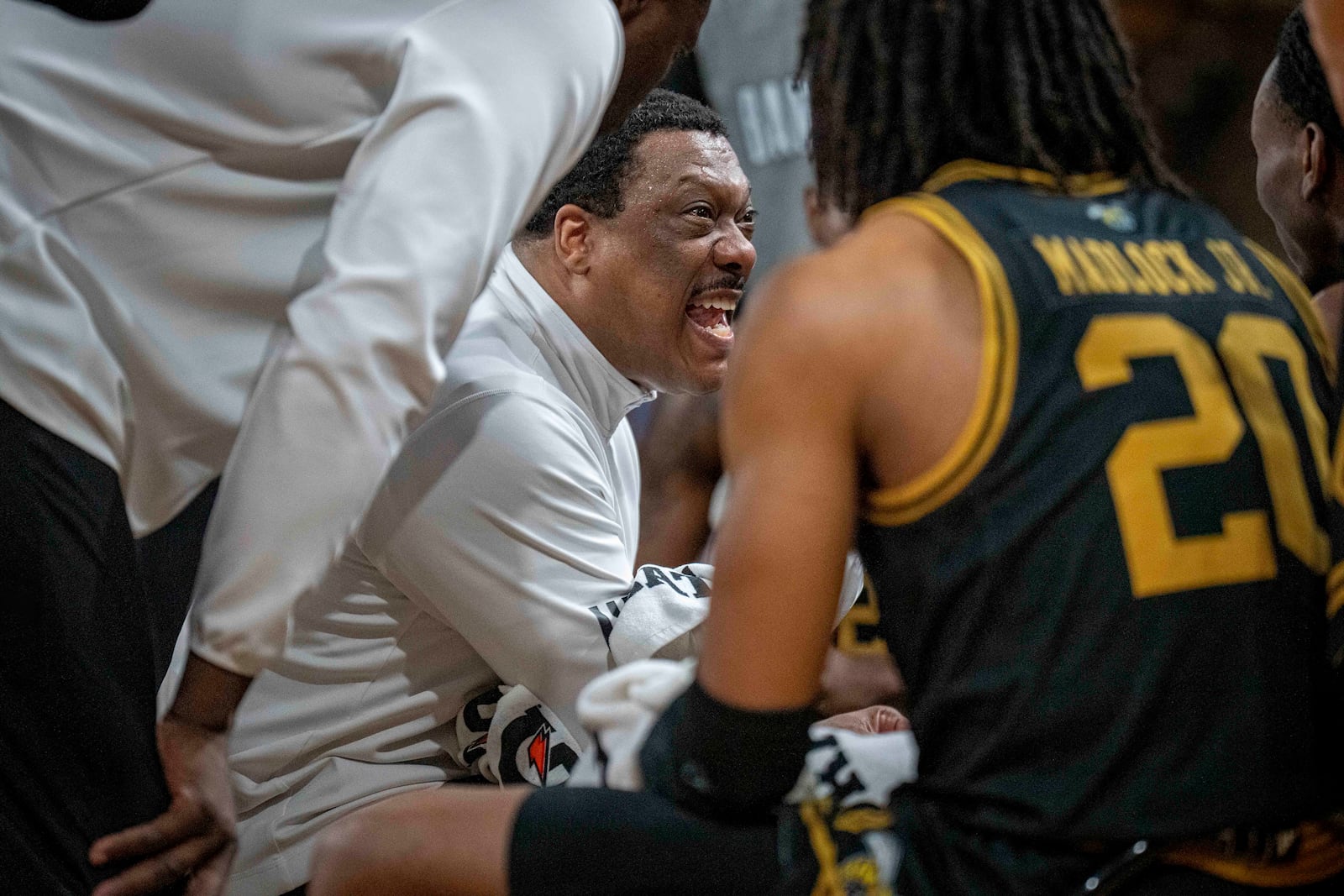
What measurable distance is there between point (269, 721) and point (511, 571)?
1.34 feet

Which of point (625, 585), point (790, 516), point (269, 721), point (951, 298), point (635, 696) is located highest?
point (951, 298)

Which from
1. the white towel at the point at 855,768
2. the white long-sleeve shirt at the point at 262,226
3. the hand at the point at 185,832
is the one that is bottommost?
the hand at the point at 185,832

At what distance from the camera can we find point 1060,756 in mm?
1247

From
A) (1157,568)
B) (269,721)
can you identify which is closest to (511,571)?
(269,721)

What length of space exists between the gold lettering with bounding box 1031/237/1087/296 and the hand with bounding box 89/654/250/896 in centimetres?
93

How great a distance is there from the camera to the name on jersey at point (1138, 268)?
1.30m

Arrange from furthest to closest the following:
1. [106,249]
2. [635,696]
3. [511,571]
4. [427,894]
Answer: [511,571]
[106,249]
[635,696]
[427,894]

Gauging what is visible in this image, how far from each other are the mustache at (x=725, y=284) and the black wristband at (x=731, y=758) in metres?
1.37

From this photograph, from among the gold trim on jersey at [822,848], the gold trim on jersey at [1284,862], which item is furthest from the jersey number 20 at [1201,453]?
the gold trim on jersey at [822,848]

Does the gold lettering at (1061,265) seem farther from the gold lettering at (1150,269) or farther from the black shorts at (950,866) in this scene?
the black shorts at (950,866)

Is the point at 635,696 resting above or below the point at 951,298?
below

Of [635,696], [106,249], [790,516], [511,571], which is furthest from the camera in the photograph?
[511,571]

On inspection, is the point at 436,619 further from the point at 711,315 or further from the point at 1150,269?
the point at 1150,269

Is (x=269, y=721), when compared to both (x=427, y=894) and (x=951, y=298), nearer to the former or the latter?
(x=427, y=894)
